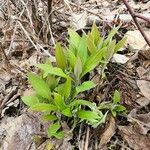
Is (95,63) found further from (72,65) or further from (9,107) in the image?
(9,107)

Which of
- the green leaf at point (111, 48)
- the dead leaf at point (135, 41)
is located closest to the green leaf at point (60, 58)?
the green leaf at point (111, 48)

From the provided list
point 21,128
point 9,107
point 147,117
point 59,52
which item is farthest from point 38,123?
point 147,117

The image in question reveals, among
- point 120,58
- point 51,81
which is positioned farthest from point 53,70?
point 120,58

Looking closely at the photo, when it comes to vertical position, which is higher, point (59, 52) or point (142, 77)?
point (59, 52)

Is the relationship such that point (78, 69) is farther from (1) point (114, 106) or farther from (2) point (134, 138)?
(2) point (134, 138)

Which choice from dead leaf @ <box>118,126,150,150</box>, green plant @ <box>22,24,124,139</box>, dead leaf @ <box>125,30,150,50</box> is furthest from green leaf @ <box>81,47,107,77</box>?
dead leaf @ <box>125,30,150,50</box>

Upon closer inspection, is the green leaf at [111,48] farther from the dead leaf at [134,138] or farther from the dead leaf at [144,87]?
the dead leaf at [134,138]
